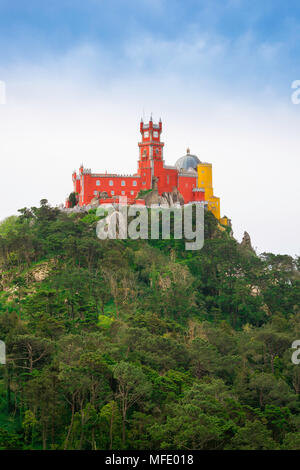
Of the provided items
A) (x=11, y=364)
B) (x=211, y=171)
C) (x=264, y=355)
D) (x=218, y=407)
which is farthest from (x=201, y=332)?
(x=211, y=171)

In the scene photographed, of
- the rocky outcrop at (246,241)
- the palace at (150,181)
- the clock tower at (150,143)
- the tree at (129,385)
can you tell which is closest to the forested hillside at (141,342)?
the tree at (129,385)

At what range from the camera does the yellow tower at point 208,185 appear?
71000mm

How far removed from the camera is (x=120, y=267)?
5447 cm

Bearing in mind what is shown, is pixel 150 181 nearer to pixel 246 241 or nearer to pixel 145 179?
pixel 145 179

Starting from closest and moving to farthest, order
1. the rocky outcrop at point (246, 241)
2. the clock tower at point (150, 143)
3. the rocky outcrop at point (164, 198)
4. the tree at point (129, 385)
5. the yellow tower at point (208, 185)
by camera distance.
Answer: the tree at point (129, 385)
the rocky outcrop at point (164, 198)
the clock tower at point (150, 143)
the yellow tower at point (208, 185)
the rocky outcrop at point (246, 241)

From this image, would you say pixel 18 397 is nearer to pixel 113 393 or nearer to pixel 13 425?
pixel 13 425

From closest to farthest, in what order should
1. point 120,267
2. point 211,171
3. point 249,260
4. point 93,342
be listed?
point 93,342 → point 120,267 → point 249,260 → point 211,171

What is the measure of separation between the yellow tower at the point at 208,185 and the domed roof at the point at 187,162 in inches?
50.5

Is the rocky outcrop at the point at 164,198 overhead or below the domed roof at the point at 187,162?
below

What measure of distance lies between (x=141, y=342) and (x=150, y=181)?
3241 cm

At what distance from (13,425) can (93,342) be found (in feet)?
21.7

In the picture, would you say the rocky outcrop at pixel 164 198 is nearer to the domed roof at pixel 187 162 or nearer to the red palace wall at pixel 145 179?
the red palace wall at pixel 145 179

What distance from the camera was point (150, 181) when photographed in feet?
226

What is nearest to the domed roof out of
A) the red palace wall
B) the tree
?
the red palace wall
